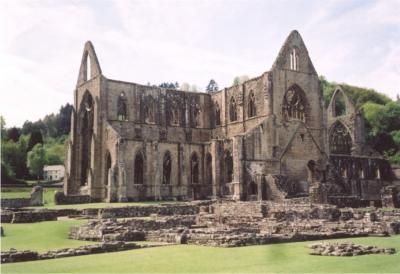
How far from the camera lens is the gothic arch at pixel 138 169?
44188 millimetres

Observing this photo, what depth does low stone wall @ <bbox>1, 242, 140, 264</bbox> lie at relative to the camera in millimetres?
13274

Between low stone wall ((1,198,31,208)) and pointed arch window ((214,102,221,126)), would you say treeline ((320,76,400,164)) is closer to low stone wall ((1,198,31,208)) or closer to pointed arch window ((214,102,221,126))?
pointed arch window ((214,102,221,126))

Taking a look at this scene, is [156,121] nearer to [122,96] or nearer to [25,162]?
[122,96]

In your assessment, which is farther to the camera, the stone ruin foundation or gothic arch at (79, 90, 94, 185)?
gothic arch at (79, 90, 94, 185)

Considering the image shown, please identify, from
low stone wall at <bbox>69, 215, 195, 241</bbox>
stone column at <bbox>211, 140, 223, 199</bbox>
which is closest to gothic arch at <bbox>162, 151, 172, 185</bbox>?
stone column at <bbox>211, 140, 223, 199</bbox>

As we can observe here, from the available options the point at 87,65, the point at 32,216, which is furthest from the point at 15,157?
the point at 32,216

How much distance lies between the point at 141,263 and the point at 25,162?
80895 mm

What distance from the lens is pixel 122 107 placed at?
48.8m

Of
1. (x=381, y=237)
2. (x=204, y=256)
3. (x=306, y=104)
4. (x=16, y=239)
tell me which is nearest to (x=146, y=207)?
(x=16, y=239)

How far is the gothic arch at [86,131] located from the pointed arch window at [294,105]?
60.0 feet

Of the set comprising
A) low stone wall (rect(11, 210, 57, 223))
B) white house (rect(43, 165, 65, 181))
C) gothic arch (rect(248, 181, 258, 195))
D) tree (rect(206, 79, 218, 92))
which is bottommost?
low stone wall (rect(11, 210, 57, 223))

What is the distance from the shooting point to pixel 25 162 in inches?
3462

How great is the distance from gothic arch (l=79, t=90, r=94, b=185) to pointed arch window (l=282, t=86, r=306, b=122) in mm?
18293

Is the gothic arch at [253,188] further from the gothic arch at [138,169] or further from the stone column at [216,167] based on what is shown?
the gothic arch at [138,169]
